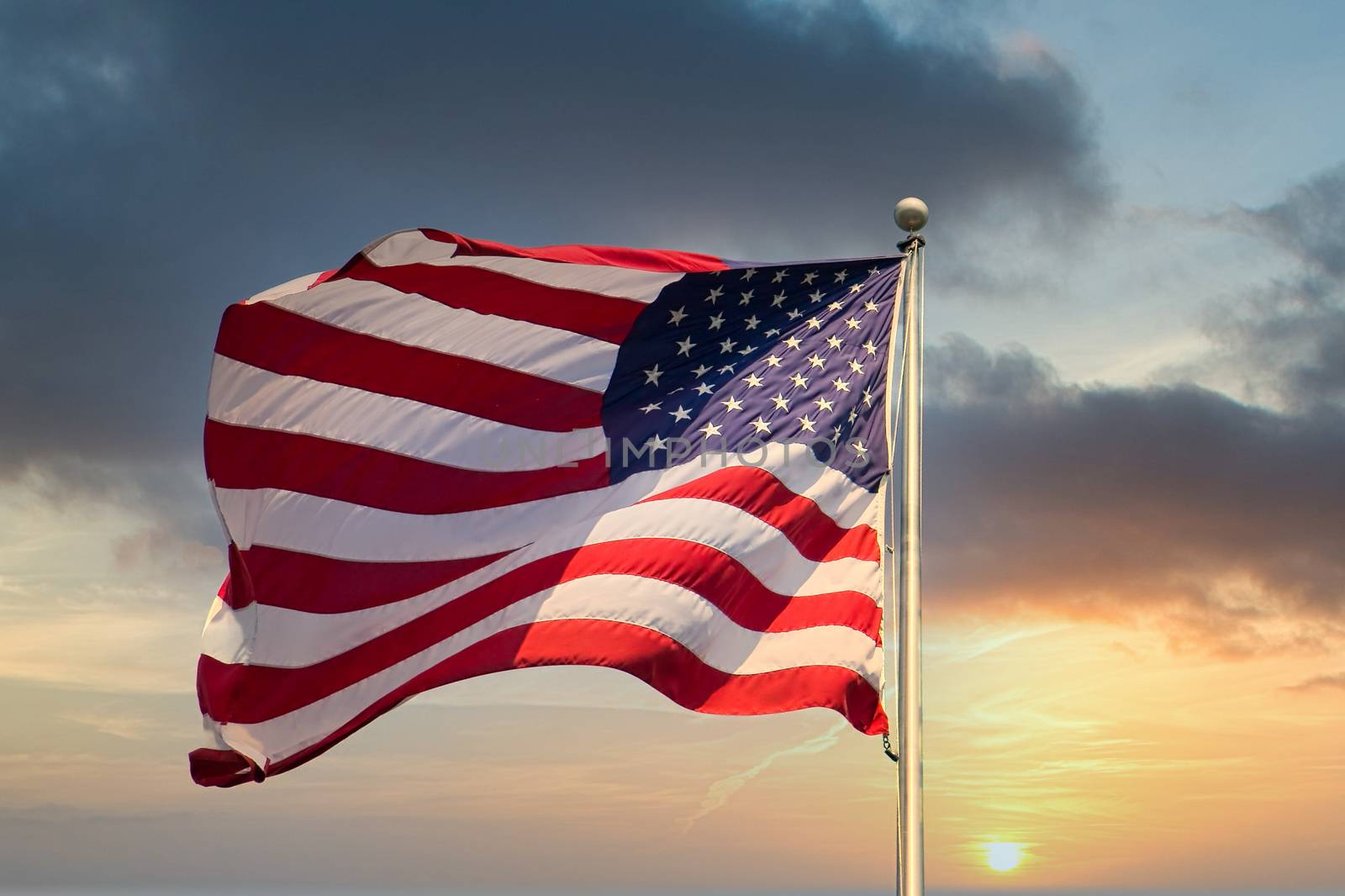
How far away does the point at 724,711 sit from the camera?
41.5ft

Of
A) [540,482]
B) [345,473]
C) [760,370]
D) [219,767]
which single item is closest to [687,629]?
[540,482]

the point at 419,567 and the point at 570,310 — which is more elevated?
the point at 570,310

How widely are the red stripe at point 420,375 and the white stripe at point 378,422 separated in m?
0.08

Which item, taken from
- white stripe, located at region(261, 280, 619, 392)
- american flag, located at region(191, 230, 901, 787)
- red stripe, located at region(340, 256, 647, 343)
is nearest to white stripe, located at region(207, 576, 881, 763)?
american flag, located at region(191, 230, 901, 787)

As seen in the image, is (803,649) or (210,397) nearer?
(803,649)

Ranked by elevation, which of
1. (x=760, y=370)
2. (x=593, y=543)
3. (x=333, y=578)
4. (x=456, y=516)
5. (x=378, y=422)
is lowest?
(x=333, y=578)

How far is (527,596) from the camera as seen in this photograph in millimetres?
13062

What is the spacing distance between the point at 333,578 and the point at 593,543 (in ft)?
8.25

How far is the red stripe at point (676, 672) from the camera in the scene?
12.6 meters

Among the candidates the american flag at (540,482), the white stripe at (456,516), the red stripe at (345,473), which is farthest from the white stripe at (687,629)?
the red stripe at (345,473)

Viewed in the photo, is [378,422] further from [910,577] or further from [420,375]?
[910,577]

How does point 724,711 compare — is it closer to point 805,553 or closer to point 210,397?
point 805,553

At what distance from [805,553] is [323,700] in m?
4.61

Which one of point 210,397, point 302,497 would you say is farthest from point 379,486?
point 210,397
